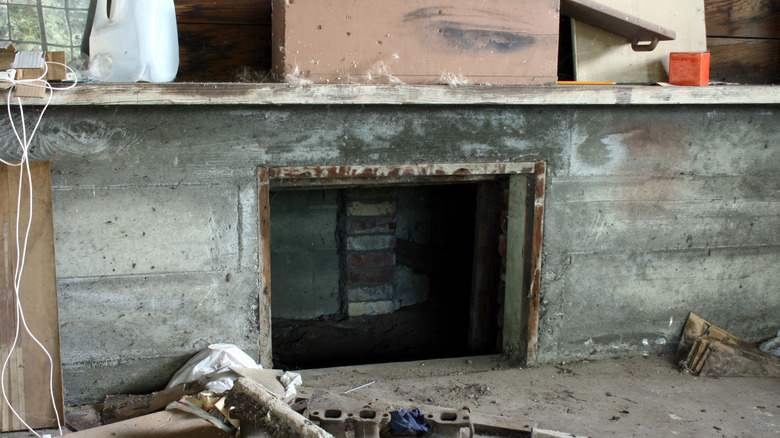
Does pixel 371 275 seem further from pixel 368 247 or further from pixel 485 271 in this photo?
pixel 485 271

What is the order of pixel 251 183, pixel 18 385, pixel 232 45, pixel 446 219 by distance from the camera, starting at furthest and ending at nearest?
pixel 446 219, pixel 232 45, pixel 251 183, pixel 18 385

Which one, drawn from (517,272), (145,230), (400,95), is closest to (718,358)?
(517,272)

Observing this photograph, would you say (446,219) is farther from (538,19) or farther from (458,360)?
(538,19)

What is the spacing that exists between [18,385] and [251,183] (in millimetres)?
1015

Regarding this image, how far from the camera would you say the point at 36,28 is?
236cm

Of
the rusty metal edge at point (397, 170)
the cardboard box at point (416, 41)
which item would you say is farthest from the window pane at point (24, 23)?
the rusty metal edge at point (397, 170)

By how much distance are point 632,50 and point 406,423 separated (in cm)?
181

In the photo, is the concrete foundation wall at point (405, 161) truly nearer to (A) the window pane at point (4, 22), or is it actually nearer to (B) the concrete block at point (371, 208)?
(A) the window pane at point (4, 22)

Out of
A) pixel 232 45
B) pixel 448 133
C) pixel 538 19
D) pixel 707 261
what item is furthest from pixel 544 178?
pixel 232 45

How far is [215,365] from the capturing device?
94.2 inches

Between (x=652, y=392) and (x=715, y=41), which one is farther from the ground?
(x=715, y=41)

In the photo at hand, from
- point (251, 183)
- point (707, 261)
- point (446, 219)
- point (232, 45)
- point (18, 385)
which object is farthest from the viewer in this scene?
point (446, 219)

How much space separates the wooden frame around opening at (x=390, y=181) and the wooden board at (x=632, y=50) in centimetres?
52

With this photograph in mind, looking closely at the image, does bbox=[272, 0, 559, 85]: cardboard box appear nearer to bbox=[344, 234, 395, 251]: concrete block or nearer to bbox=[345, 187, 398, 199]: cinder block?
bbox=[345, 187, 398, 199]: cinder block
